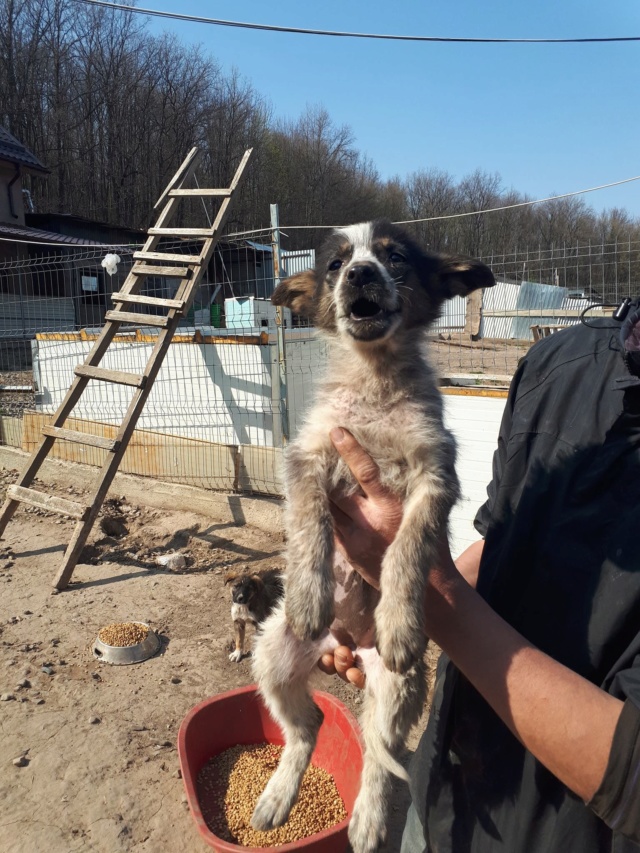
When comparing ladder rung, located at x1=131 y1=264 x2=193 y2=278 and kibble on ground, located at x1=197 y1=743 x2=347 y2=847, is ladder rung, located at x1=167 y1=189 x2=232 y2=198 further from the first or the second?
kibble on ground, located at x1=197 y1=743 x2=347 y2=847

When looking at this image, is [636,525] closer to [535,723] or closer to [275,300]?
[535,723]

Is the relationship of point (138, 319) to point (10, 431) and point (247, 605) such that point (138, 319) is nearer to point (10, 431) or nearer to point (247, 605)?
point (247, 605)

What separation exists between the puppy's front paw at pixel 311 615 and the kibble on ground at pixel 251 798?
1.35 metres

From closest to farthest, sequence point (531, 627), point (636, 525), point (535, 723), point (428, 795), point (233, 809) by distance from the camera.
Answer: point (535, 723)
point (636, 525)
point (531, 627)
point (428, 795)
point (233, 809)

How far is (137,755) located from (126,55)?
44.3 metres

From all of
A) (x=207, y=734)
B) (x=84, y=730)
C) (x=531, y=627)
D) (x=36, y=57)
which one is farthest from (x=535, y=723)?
(x=36, y=57)

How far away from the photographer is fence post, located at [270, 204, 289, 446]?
19.5 feet

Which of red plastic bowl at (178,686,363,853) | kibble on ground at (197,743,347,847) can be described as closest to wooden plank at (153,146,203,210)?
red plastic bowl at (178,686,363,853)

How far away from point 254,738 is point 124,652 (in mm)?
1204

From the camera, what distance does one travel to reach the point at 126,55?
124 feet

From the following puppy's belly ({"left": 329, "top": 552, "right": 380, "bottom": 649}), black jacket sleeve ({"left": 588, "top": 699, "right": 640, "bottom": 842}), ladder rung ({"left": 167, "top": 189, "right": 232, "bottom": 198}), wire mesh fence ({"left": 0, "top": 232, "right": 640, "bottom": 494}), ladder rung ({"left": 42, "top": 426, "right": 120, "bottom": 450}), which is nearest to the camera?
black jacket sleeve ({"left": 588, "top": 699, "right": 640, "bottom": 842})

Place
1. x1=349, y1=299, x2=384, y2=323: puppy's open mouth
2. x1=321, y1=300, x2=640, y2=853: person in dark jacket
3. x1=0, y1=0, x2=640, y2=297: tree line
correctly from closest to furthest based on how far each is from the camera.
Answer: x1=321, y1=300, x2=640, y2=853: person in dark jacket, x1=349, y1=299, x2=384, y2=323: puppy's open mouth, x1=0, y1=0, x2=640, y2=297: tree line

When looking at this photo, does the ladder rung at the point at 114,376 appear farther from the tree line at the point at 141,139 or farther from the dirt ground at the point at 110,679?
the tree line at the point at 141,139

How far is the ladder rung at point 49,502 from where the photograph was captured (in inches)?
213
